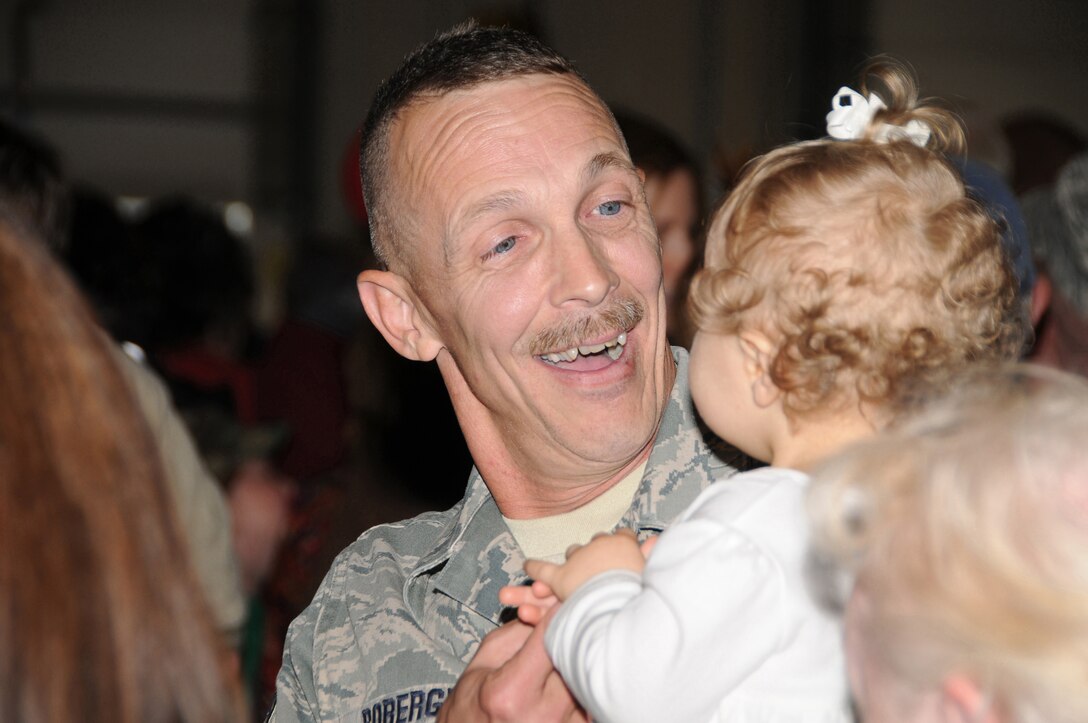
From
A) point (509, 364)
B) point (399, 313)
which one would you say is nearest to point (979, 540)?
point (509, 364)

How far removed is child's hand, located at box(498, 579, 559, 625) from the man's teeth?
0.46 meters

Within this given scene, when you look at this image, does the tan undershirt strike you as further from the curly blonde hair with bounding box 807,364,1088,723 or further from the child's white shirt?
the curly blonde hair with bounding box 807,364,1088,723

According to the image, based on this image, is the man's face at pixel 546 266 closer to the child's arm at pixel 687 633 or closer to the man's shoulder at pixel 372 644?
the man's shoulder at pixel 372 644

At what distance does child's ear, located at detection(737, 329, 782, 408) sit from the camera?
1.50 metres

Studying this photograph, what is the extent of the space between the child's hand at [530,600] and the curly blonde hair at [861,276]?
39cm

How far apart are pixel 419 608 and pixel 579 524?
0.96ft

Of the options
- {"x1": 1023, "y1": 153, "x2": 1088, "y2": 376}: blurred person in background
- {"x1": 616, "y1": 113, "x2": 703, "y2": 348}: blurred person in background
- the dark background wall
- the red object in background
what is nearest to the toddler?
{"x1": 1023, "y1": 153, "x2": 1088, "y2": 376}: blurred person in background

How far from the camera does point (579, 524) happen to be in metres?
2.00

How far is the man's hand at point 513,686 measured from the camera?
1547 mm

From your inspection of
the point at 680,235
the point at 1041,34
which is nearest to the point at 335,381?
the point at 680,235

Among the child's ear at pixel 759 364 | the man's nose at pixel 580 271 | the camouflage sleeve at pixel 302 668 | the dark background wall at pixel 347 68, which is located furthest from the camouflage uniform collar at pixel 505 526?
the dark background wall at pixel 347 68

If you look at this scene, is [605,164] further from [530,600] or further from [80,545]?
[80,545]

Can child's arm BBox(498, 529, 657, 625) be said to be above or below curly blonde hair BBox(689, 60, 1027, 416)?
below

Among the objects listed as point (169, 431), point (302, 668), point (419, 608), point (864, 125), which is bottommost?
point (169, 431)
